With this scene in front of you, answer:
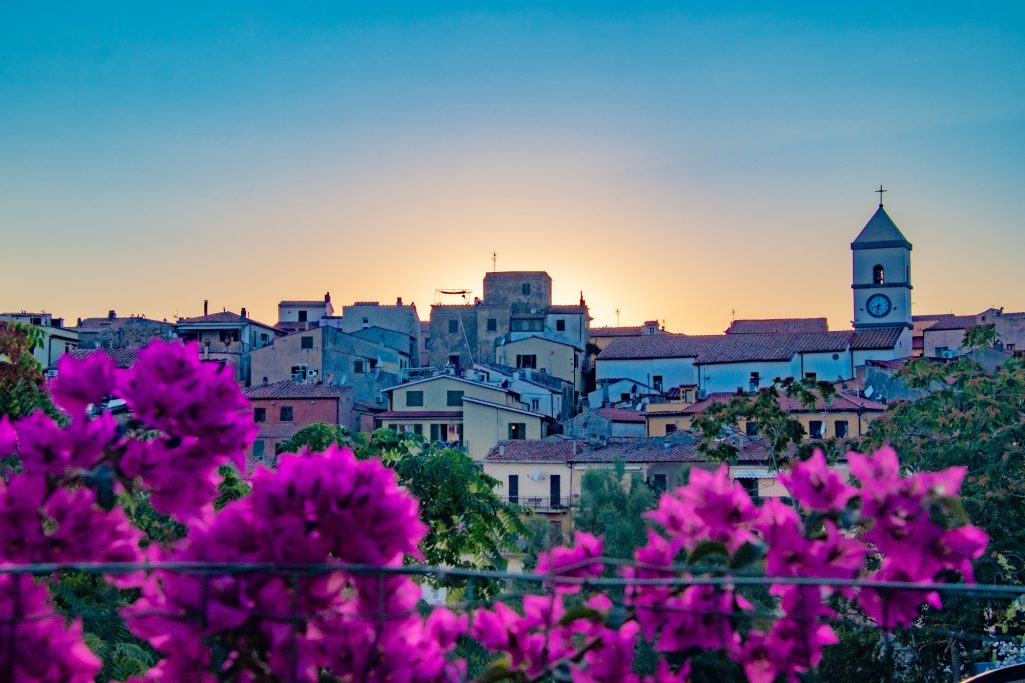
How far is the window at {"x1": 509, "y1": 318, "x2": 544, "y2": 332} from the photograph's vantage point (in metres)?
68.9

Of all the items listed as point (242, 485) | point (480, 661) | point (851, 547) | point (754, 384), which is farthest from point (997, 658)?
point (754, 384)

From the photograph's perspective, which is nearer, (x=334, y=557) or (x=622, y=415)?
(x=334, y=557)

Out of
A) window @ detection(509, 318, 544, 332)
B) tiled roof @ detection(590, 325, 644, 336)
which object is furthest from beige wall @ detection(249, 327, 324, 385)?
tiled roof @ detection(590, 325, 644, 336)

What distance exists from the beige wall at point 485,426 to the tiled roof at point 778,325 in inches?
944

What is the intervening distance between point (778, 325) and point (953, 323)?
14.4 metres

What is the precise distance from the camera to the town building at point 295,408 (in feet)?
161

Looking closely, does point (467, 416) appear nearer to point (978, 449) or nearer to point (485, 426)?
point (485, 426)

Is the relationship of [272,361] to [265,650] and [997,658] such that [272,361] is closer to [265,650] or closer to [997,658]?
[997,658]

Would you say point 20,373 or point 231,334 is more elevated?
point 231,334

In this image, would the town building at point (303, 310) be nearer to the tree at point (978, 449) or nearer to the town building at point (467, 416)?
the town building at point (467, 416)

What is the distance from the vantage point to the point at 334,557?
8.79 ft

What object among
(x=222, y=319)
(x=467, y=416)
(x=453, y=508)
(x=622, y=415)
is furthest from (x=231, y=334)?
(x=453, y=508)

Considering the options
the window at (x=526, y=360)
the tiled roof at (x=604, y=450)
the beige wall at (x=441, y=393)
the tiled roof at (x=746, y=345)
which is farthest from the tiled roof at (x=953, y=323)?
Answer: the tiled roof at (x=604, y=450)

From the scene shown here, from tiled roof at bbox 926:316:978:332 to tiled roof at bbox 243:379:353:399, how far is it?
42.5 m
